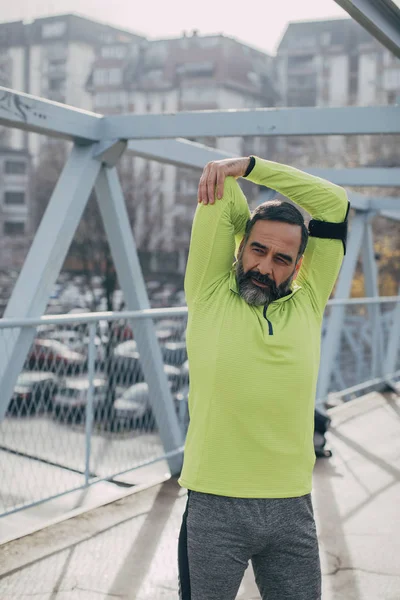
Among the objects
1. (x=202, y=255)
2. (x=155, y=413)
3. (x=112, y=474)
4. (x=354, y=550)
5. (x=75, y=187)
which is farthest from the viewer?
(x=155, y=413)

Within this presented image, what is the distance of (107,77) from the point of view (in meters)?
72.2

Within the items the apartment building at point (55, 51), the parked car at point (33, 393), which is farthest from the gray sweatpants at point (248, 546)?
the apartment building at point (55, 51)

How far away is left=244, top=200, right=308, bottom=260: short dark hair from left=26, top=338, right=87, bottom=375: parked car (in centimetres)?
236

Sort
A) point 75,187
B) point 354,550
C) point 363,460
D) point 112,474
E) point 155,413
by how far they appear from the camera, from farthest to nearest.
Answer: point 363,460
point 155,413
point 112,474
point 75,187
point 354,550

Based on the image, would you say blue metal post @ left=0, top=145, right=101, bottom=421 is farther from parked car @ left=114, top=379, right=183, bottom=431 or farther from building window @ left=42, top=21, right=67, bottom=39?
building window @ left=42, top=21, right=67, bottom=39

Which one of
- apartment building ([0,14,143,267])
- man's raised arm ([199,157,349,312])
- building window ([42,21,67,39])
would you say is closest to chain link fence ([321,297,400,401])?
man's raised arm ([199,157,349,312])

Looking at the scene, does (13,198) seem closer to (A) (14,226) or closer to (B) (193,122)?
(A) (14,226)

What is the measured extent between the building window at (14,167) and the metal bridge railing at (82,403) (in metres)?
52.6

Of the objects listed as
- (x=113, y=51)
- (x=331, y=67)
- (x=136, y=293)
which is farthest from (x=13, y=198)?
(x=136, y=293)

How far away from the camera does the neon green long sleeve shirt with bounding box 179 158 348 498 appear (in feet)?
7.02

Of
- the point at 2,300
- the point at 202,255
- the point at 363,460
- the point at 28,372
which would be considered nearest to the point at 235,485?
the point at 202,255

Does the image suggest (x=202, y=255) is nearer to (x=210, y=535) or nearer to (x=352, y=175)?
(x=210, y=535)

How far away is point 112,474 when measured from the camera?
5086mm

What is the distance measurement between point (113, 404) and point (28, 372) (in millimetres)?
714
